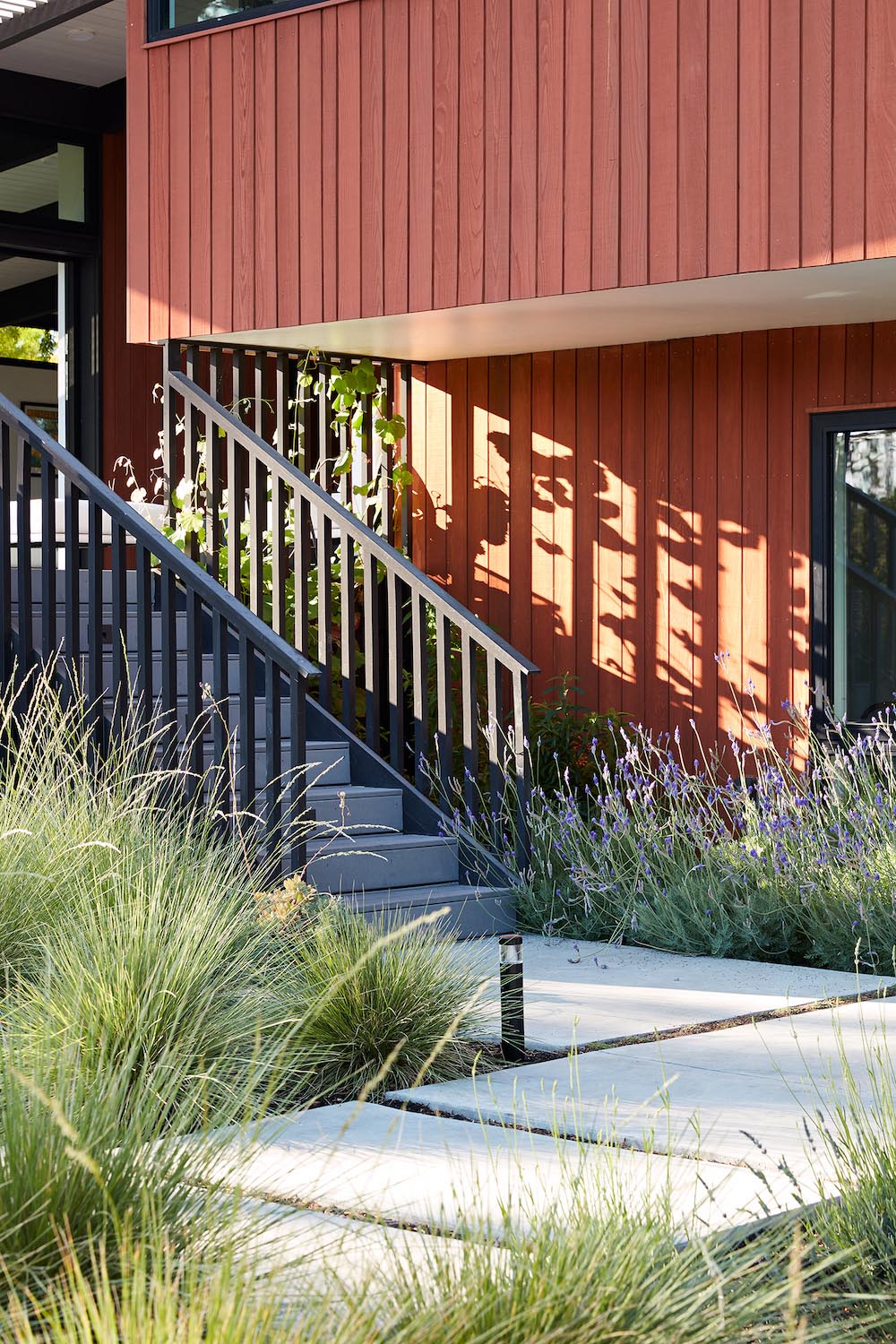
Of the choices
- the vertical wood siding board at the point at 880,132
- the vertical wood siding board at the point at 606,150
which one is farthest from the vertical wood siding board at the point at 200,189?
the vertical wood siding board at the point at 880,132

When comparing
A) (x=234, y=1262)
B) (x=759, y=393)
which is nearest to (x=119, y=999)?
(x=234, y=1262)

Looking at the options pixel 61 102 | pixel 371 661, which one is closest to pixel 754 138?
pixel 371 661

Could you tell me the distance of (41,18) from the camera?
9.75 m

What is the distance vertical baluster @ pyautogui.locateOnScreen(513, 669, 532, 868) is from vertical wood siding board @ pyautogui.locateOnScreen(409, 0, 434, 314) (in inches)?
74.9

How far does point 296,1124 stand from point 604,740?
4816 mm

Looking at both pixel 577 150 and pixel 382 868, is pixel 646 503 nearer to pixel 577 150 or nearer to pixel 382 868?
pixel 577 150

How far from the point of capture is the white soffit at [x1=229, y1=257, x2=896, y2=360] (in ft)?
21.9

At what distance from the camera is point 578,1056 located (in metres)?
4.44

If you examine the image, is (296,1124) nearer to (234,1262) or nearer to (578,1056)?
(578,1056)

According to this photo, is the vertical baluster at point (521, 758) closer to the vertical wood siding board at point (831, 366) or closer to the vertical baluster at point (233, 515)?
the vertical baluster at point (233, 515)

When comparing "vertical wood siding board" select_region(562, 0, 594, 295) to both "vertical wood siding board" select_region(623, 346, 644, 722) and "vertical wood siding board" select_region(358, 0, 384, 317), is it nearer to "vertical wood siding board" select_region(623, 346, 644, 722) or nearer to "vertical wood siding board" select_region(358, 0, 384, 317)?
"vertical wood siding board" select_region(358, 0, 384, 317)

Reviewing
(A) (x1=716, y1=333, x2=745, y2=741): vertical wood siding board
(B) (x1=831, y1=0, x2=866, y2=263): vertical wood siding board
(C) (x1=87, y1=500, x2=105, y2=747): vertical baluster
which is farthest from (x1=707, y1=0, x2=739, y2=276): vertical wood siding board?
(C) (x1=87, y1=500, x2=105, y2=747): vertical baluster

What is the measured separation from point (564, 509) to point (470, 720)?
2185 mm

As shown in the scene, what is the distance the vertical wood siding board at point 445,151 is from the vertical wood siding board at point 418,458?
2016 mm
